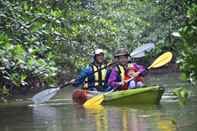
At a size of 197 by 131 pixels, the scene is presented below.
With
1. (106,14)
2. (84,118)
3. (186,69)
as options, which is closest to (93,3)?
(106,14)

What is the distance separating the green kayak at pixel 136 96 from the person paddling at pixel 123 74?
0.41 m

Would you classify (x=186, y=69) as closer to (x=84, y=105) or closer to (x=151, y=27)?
(x=84, y=105)

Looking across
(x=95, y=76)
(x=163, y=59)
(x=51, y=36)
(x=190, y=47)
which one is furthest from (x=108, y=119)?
(x=190, y=47)

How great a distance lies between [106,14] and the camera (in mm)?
21359

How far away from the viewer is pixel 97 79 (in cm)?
1321

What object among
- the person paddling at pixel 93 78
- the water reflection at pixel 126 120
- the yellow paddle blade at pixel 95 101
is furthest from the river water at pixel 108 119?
the person paddling at pixel 93 78

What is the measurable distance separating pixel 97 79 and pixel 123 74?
28.6 inches

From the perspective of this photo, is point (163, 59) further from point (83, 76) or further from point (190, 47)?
point (190, 47)

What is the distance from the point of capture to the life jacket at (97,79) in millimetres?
13031

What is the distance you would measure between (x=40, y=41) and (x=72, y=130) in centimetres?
146

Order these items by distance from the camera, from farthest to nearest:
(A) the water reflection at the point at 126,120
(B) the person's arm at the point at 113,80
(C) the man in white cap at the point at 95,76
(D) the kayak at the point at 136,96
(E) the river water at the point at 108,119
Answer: (C) the man in white cap at the point at 95,76 → (B) the person's arm at the point at 113,80 → (D) the kayak at the point at 136,96 → (E) the river water at the point at 108,119 → (A) the water reflection at the point at 126,120

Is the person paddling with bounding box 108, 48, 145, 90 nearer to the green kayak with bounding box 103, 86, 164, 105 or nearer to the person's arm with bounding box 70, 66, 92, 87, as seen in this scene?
the green kayak with bounding box 103, 86, 164, 105

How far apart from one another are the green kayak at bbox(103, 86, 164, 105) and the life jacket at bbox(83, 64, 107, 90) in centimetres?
67

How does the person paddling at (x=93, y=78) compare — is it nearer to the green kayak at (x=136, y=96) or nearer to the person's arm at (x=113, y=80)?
the person's arm at (x=113, y=80)
